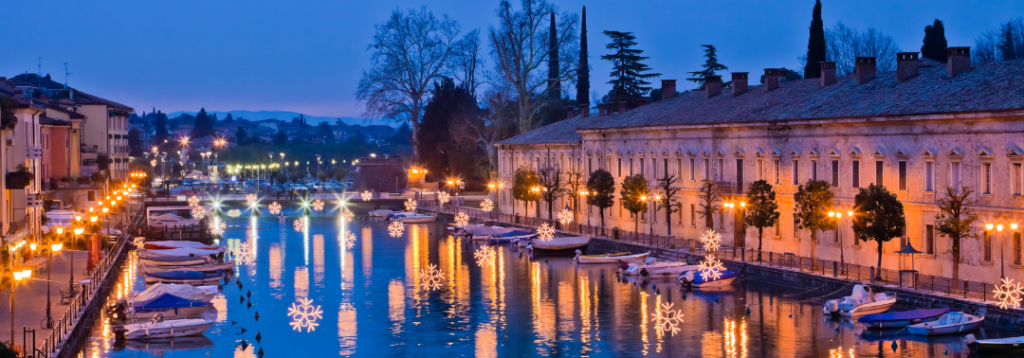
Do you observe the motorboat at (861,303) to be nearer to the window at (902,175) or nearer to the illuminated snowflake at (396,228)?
the window at (902,175)

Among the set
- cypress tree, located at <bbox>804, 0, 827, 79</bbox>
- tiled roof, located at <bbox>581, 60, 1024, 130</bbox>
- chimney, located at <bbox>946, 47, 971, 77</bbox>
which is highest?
cypress tree, located at <bbox>804, 0, 827, 79</bbox>

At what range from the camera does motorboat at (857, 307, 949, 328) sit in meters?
36.2

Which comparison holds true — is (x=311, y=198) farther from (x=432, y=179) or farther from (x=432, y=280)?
(x=432, y=280)

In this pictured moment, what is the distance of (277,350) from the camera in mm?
35594

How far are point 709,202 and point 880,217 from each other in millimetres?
14774

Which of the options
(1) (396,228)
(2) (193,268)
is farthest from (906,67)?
(1) (396,228)

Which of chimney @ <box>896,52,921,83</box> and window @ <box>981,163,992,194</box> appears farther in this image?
chimney @ <box>896,52,921,83</box>

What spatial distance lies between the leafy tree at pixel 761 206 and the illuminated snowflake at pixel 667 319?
8.99 metres

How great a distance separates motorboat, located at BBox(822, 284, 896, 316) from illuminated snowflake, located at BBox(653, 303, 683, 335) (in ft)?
15.9

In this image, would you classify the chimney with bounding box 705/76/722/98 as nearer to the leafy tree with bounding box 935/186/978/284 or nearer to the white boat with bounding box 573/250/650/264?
the white boat with bounding box 573/250/650/264

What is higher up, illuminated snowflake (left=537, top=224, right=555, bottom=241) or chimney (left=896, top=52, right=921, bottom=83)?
chimney (left=896, top=52, right=921, bottom=83)

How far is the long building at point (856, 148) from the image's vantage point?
40781mm

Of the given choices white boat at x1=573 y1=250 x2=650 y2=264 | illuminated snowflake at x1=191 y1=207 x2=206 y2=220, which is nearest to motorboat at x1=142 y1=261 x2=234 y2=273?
white boat at x1=573 y1=250 x2=650 y2=264

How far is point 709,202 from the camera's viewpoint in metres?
57.0
